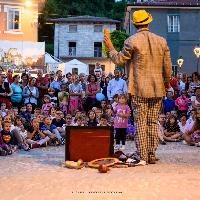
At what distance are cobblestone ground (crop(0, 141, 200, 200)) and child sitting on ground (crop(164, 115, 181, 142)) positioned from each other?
542cm

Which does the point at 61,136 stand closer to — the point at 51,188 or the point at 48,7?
the point at 51,188

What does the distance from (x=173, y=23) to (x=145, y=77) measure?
120 ft

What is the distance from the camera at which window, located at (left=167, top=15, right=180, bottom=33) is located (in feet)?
146

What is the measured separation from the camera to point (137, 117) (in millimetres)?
9078

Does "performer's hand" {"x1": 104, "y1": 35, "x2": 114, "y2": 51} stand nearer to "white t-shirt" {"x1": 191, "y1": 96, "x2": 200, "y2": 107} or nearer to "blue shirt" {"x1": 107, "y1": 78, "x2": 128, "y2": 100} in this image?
"white t-shirt" {"x1": 191, "y1": 96, "x2": 200, "y2": 107}

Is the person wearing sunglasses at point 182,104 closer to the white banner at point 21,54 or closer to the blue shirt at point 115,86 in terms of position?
the blue shirt at point 115,86

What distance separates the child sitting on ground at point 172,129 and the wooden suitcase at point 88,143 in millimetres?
6270

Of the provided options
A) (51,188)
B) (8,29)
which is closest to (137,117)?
(51,188)

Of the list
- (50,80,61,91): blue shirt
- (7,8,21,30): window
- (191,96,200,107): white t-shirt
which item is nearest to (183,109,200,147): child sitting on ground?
(191,96,200,107): white t-shirt

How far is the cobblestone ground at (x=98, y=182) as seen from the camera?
641cm

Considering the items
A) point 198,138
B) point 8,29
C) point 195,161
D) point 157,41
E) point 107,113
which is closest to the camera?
point 157,41

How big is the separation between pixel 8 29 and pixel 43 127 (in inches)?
1067

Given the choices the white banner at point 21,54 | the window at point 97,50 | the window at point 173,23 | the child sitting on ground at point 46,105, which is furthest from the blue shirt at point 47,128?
the window at point 97,50

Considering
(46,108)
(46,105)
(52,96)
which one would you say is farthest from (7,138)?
(52,96)
